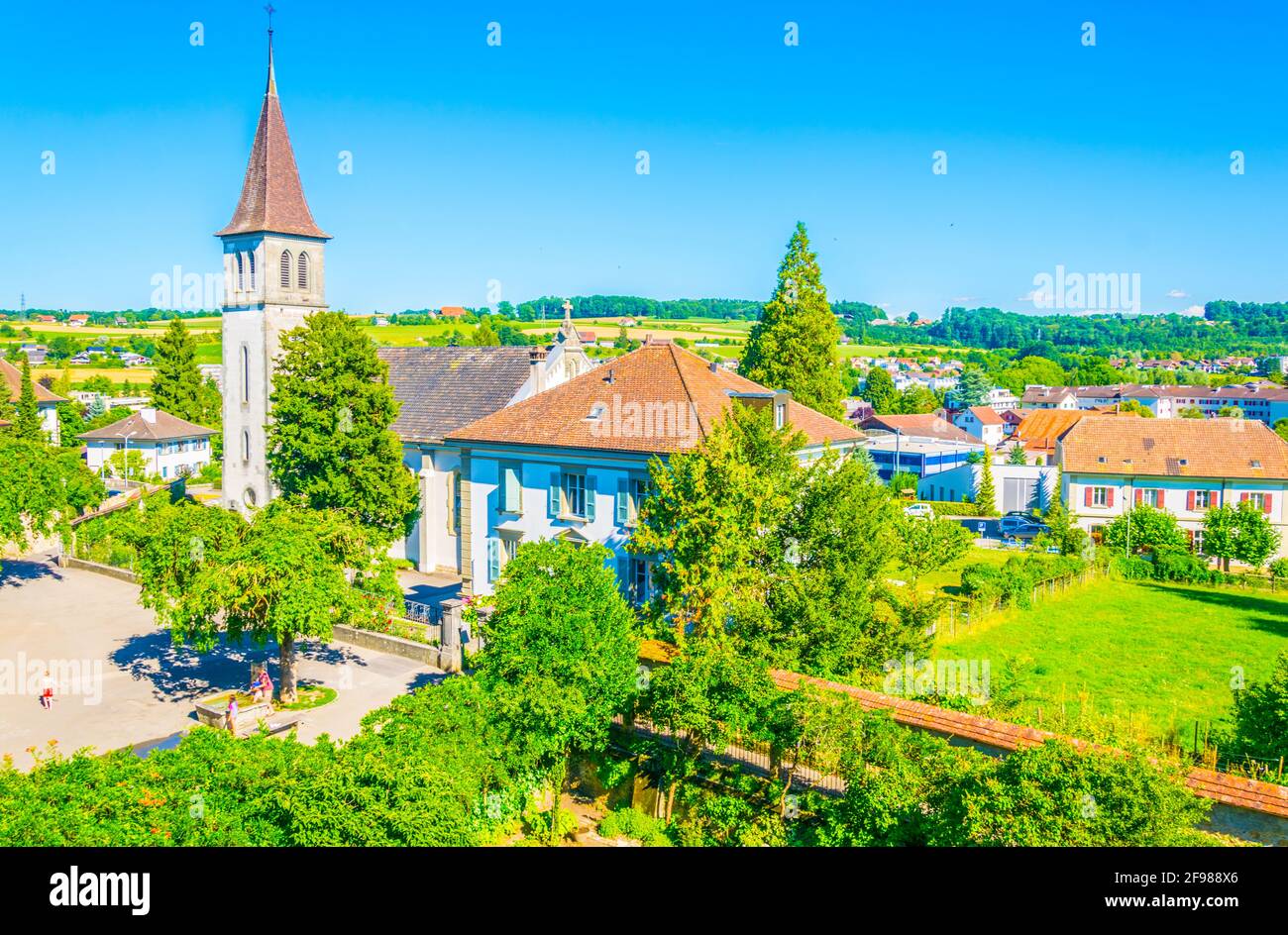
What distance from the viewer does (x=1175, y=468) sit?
54094 mm

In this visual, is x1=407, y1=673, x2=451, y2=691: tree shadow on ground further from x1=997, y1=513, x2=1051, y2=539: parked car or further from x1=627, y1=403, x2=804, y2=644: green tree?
x1=997, y1=513, x2=1051, y2=539: parked car

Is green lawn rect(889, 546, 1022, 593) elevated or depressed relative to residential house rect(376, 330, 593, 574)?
depressed

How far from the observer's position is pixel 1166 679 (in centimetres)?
2870

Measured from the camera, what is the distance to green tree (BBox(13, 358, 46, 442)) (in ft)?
227

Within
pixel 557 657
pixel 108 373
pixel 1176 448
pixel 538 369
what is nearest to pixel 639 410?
pixel 538 369

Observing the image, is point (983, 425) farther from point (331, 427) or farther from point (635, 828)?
point (635, 828)

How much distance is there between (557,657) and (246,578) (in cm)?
917

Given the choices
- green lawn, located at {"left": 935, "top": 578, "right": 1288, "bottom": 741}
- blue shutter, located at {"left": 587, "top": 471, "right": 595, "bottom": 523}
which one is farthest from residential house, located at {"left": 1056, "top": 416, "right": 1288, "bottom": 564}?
blue shutter, located at {"left": 587, "top": 471, "right": 595, "bottom": 523}

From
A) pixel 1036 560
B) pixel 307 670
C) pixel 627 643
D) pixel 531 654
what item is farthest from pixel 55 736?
pixel 1036 560

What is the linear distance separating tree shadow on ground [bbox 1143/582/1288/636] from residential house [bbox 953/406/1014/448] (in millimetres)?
68322

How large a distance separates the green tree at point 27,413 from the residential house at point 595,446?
165 ft

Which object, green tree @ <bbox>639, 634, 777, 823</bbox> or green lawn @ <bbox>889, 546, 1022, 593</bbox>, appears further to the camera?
green lawn @ <bbox>889, 546, 1022, 593</bbox>

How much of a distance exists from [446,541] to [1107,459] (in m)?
38.7

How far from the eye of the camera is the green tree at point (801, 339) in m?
46.4
